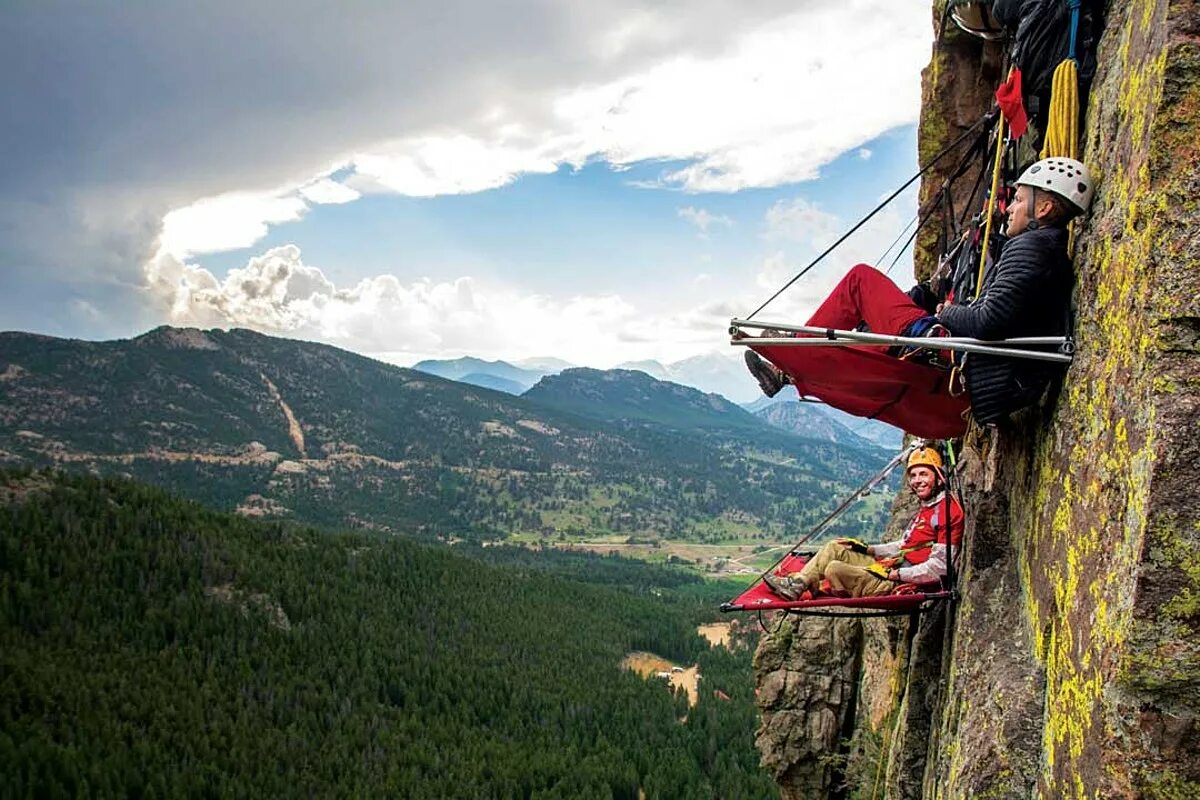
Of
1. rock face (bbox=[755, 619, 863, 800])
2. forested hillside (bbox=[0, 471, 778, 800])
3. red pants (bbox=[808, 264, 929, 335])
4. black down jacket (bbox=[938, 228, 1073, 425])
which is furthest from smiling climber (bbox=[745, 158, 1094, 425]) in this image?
forested hillside (bbox=[0, 471, 778, 800])

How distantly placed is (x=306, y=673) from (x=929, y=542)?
84.0 m

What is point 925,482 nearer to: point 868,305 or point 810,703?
point 868,305

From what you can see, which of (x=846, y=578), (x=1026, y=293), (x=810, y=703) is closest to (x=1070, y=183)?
(x=1026, y=293)

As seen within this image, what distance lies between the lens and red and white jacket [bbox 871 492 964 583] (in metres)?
8.52

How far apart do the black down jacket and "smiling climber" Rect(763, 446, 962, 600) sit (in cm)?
257

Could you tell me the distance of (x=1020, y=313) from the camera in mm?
5711

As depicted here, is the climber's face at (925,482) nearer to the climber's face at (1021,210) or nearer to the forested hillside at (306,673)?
the climber's face at (1021,210)

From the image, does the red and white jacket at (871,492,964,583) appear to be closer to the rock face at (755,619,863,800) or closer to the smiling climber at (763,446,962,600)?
the smiling climber at (763,446,962,600)

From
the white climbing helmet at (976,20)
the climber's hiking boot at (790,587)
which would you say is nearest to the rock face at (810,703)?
the climber's hiking boot at (790,587)

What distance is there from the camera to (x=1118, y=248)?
16.0 ft

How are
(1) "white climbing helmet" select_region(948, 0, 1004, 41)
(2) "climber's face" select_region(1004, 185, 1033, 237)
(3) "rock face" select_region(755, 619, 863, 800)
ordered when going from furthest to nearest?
(3) "rock face" select_region(755, 619, 863, 800), (1) "white climbing helmet" select_region(948, 0, 1004, 41), (2) "climber's face" select_region(1004, 185, 1033, 237)

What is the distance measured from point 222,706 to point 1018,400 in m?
79.2

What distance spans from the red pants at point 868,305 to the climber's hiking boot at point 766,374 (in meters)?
0.89

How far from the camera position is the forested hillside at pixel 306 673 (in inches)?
2350
